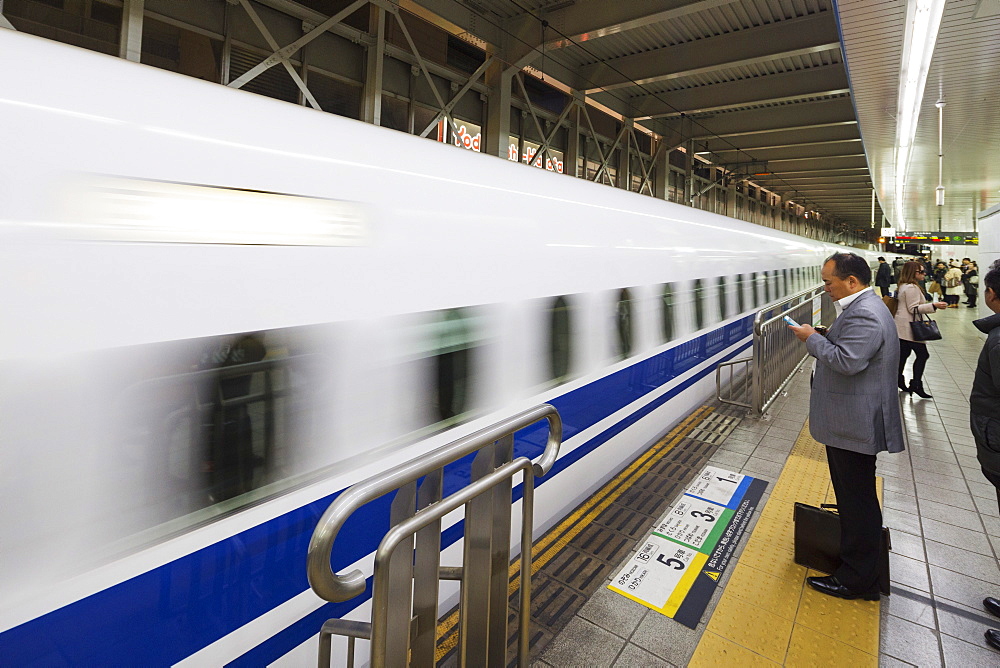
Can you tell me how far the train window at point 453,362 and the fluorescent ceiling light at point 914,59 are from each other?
3687mm

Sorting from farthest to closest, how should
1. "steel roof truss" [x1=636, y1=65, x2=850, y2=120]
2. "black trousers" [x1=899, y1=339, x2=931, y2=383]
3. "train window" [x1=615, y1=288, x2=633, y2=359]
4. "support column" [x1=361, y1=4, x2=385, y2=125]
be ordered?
"steel roof truss" [x1=636, y1=65, x2=850, y2=120], "black trousers" [x1=899, y1=339, x2=931, y2=383], "support column" [x1=361, y1=4, x2=385, y2=125], "train window" [x1=615, y1=288, x2=633, y2=359]

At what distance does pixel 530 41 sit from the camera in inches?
277

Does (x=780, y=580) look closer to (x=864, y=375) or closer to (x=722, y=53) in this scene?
(x=864, y=375)

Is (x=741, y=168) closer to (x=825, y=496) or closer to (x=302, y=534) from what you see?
(x=825, y=496)

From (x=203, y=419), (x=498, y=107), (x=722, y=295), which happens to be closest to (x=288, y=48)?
(x=498, y=107)

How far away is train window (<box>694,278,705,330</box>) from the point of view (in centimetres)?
491

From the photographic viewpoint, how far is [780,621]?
264cm

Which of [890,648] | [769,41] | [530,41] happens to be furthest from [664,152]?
[890,648]

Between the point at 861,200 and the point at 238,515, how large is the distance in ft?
90.5

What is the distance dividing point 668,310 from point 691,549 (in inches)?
70.8

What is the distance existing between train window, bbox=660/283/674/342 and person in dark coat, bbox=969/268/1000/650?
1921 mm

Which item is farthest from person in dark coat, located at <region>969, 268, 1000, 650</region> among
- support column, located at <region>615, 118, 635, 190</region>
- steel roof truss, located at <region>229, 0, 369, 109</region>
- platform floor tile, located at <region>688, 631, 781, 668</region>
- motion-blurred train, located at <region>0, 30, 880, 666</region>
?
support column, located at <region>615, 118, 635, 190</region>

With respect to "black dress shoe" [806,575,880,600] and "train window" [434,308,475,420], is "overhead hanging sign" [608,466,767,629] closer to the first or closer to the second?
"black dress shoe" [806,575,880,600]

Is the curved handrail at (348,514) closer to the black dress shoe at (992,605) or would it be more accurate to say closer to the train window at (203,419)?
the train window at (203,419)
